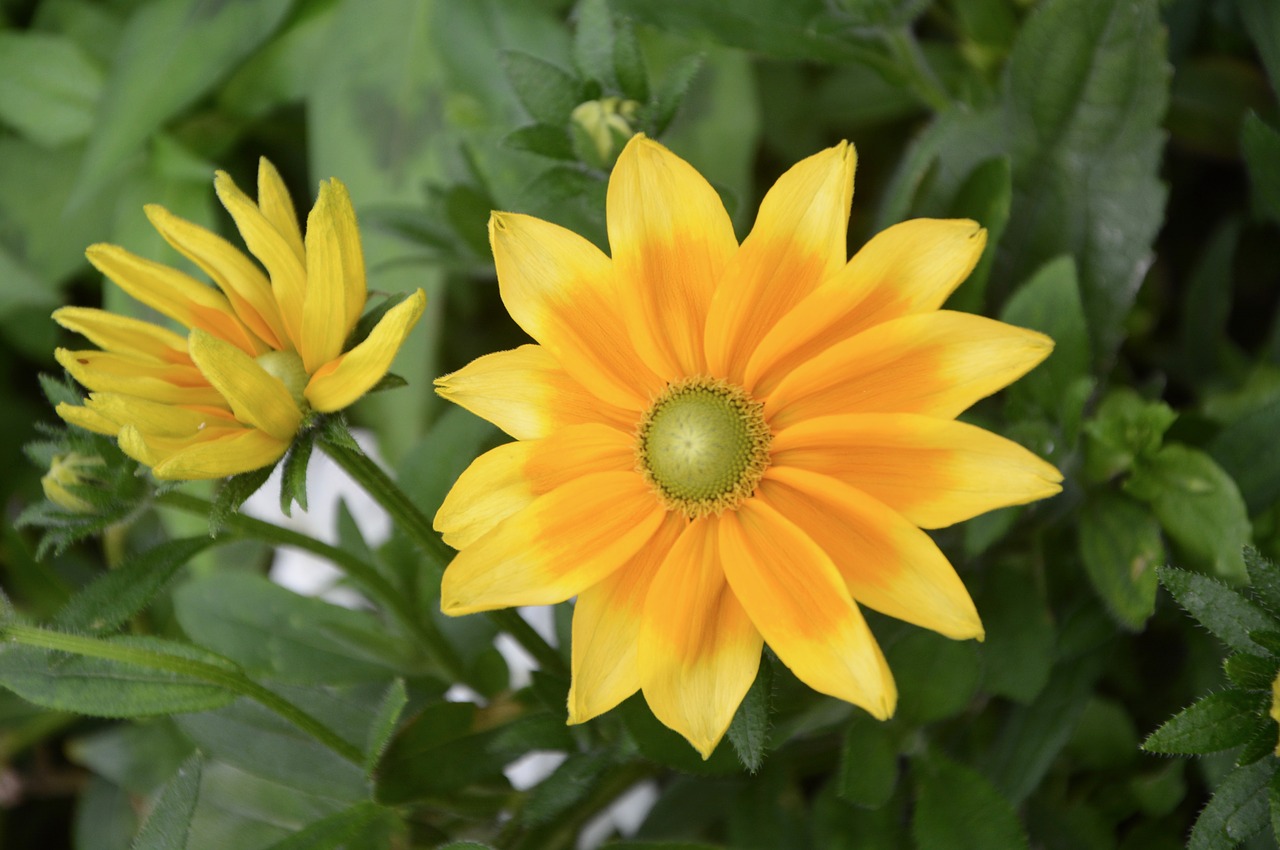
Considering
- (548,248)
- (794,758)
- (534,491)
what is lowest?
(794,758)

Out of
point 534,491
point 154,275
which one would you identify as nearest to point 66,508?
point 154,275

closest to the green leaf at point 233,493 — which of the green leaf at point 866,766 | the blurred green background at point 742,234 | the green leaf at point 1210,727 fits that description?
the blurred green background at point 742,234

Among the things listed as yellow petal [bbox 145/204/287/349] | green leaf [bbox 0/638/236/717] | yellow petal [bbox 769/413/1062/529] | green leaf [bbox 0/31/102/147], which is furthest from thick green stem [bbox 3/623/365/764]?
green leaf [bbox 0/31/102/147]

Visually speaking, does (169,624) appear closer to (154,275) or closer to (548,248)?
(154,275)

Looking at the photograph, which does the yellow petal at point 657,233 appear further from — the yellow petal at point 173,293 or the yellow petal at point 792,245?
the yellow petal at point 173,293

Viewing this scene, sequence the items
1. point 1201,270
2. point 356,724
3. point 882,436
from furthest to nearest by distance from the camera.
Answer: point 1201,270 → point 356,724 → point 882,436

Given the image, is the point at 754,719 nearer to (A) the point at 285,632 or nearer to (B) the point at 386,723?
(B) the point at 386,723
